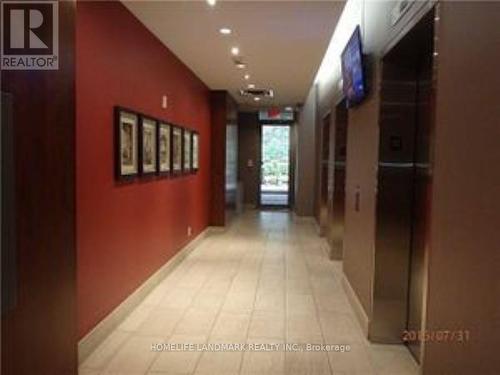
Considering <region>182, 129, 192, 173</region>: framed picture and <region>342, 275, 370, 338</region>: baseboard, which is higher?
<region>182, 129, 192, 173</region>: framed picture

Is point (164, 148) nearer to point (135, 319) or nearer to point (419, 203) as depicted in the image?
point (135, 319)

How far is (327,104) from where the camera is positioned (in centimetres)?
812

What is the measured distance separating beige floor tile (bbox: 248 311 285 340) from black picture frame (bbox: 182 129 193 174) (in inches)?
119

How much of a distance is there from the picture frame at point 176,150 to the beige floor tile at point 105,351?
9.00ft

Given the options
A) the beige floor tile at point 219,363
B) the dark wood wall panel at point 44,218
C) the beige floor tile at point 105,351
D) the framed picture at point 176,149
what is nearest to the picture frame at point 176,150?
the framed picture at point 176,149

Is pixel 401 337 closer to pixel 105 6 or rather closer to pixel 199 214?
pixel 105 6

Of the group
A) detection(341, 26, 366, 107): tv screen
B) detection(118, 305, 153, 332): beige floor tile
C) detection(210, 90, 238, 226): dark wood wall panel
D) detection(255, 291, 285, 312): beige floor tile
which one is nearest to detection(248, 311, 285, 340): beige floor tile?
detection(255, 291, 285, 312): beige floor tile

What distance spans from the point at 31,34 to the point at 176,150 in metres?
4.20

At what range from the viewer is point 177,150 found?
631 centimetres

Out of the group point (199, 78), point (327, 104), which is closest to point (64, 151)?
point (199, 78)

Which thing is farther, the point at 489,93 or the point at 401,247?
the point at 401,247

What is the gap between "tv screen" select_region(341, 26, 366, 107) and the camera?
396 cm

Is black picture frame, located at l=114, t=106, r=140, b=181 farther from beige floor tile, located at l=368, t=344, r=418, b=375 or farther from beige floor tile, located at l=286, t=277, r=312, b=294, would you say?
beige floor tile, located at l=368, t=344, r=418, b=375

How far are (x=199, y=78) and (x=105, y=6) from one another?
12.9 feet
